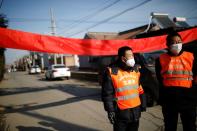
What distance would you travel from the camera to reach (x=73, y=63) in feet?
164

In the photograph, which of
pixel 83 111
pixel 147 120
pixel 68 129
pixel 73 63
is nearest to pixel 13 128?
pixel 68 129

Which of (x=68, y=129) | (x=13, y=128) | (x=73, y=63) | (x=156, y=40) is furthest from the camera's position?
(x=73, y=63)

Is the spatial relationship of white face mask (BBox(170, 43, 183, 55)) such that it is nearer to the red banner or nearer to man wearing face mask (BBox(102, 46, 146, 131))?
man wearing face mask (BBox(102, 46, 146, 131))

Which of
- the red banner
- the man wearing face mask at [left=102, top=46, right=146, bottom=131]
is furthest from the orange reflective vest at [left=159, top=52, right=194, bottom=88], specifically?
the red banner

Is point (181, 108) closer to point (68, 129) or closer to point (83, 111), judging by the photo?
point (68, 129)

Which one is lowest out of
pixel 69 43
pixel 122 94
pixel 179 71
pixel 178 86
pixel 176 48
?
pixel 122 94

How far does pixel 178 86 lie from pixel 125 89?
0.87 metres

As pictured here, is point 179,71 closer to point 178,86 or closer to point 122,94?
point 178,86

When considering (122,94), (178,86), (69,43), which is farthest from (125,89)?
(69,43)

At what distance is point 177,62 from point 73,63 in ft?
155

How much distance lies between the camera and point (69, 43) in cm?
600

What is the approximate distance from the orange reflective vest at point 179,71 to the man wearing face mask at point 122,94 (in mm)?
563

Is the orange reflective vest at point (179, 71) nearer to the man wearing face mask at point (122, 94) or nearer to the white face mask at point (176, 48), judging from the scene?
the white face mask at point (176, 48)

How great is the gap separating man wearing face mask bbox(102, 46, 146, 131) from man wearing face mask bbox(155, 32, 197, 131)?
496 millimetres
